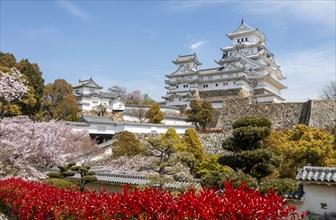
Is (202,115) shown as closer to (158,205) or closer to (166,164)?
(166,164)

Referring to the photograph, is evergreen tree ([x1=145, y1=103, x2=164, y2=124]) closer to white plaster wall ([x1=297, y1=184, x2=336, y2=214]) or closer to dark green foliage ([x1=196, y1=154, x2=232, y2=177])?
dark green foliage ([x1=196, y1=154, x2=232, y2=177])

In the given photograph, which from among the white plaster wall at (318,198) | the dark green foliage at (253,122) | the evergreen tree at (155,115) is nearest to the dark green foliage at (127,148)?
the dark green foliage at (253,122)

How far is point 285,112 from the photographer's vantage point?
3166 centimetres

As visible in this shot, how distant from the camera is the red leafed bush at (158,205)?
327cm

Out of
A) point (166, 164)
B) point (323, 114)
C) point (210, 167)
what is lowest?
point (210, 167)

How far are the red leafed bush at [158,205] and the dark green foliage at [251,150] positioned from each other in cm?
626

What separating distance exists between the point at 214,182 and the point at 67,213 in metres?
5.37

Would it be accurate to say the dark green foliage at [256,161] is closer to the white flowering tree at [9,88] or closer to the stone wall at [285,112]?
the white flowering tree at [9,88]

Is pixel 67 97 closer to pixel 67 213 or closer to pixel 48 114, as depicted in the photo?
pixel 48 114

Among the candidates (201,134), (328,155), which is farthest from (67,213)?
(201,134)

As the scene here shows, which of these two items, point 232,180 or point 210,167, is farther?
point 210,167

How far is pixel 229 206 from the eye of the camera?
332 centimetres

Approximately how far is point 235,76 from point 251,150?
33416mm

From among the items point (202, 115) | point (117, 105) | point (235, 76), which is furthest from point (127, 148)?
point (235, 76)
